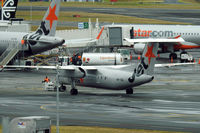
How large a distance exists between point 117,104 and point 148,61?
630 cm

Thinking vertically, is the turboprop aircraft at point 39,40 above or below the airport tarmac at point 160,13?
below

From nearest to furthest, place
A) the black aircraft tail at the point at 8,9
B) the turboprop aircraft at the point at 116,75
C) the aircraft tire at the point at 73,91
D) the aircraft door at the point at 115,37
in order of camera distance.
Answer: the turboprop aircraft at the point at 116,75, the aircraft tire at the point at 73,91, the aircraft door at the point at 115,37, the black aircraft tail at the point at 8,9

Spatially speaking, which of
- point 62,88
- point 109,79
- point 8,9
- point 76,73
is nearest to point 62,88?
point 62,88

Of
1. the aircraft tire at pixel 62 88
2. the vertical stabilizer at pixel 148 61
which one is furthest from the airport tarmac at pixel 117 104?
the vertical stabilizer at pixel 148 61

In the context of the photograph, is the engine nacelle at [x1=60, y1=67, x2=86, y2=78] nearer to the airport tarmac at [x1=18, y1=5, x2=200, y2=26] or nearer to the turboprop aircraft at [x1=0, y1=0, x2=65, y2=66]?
the turboprop aircraft at [x1=0, y1=0, x2=65, y2=66]

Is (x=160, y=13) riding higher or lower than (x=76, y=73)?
higher

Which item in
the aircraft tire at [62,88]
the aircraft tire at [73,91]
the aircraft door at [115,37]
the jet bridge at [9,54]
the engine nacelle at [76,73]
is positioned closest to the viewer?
the engine nacelle at [76,73]

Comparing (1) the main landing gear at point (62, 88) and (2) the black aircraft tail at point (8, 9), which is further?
(2) the black aircraft tail at point (8, 9)

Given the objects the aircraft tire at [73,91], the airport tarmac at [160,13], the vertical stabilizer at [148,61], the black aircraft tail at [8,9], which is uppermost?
the airport tarmac at [160,13]

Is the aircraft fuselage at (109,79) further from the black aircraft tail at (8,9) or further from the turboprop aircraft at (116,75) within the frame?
the black aircraft tail at (8,9)

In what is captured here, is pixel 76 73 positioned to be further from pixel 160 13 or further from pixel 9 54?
pixel 160 13

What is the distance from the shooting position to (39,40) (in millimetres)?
81375

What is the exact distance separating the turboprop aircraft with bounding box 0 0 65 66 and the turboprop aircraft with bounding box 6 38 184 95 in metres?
21.0

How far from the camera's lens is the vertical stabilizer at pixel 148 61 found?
5638 centimetres
